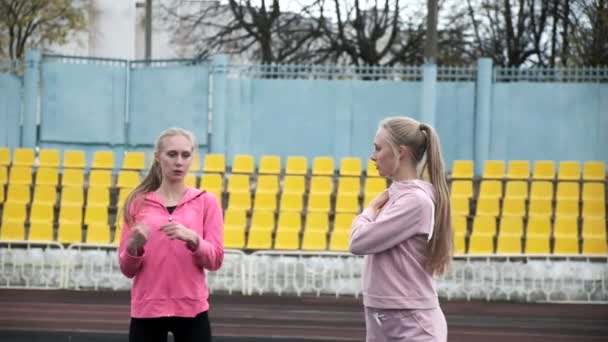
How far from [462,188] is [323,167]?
216cm

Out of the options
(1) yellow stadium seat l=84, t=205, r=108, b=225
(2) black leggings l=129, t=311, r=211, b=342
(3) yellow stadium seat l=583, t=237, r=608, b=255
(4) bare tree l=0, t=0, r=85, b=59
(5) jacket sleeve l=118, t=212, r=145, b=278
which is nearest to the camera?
(5) jacket sleeve l=118, t=212, r=145, b=278

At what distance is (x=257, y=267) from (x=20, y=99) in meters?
7.20

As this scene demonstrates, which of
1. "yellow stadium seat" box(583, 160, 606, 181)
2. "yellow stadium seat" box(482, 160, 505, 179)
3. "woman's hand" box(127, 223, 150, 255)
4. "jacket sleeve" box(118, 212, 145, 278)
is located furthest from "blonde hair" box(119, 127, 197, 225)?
"yellow stadium seat" box(583, 160, 606, 181)

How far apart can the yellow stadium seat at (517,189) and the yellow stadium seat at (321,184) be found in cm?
260

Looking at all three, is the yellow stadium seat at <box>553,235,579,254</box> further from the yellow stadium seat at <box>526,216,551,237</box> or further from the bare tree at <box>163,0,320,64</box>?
the bare tree at <box>163,0,320,64</box>

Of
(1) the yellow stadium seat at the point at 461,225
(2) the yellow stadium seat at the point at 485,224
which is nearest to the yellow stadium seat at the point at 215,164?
(1) the yellow stadium seat at the point at 461,225

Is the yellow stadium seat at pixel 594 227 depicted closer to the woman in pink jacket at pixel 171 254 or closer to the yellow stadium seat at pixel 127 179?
the yellow stadium seat at pixel 127 179

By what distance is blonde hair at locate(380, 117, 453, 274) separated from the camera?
150 inches

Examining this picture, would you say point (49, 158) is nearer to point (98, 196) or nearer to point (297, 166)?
point (98, 196)

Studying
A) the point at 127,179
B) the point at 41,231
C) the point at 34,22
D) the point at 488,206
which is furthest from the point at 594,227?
the point at 34,22

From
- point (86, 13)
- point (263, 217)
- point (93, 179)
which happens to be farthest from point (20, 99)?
point (86, 13)

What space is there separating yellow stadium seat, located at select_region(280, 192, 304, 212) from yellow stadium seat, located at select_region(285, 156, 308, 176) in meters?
0.82

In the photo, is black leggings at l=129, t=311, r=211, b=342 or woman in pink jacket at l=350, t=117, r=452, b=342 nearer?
woman in pink jacket at l=350, t=117, r=452, b=342

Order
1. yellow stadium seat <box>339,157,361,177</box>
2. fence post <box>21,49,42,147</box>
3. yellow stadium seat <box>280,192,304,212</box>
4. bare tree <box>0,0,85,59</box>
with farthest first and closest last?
bare tree <box>0,0,85,59</box>
fence post <box>21,49,42,147</box>
yellow stadium seat <box>339,157,361,177</box>
yellow stadium seat <box>280,192,304,212</box>
